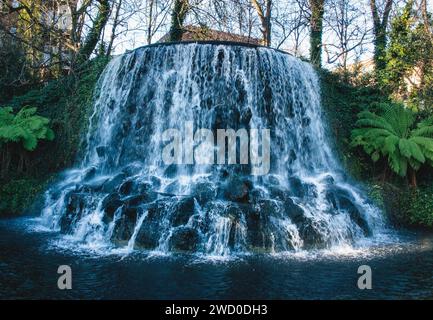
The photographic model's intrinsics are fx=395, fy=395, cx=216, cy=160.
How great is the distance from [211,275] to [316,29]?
15.9 metres

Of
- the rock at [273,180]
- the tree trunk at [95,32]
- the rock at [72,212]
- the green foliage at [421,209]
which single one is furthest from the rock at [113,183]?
the tree trunk at [95,32]

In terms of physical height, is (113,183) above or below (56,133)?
below

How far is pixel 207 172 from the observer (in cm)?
986

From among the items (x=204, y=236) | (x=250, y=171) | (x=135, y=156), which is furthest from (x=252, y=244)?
(x=135, y=156)

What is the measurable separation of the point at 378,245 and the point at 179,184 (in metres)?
4.34

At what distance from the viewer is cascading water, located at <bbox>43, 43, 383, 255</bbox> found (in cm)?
718

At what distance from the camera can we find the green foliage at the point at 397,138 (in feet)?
32.2

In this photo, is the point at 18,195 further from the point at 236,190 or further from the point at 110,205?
the point at 236,190

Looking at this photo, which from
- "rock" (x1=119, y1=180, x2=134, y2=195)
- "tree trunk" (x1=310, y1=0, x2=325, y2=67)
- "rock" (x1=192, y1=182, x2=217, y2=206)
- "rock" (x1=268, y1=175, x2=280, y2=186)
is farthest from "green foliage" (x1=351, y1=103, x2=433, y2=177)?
"tree trunk" (x1=310, y1=0, x2=325, y2=67)

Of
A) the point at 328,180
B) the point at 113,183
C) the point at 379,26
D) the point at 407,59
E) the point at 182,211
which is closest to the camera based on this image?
the point at 182,211

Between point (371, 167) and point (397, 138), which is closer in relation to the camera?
point (397, 138)

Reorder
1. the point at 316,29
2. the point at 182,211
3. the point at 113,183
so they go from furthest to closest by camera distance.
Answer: the point at 316,29, the point at 113,183, the point at 182,211

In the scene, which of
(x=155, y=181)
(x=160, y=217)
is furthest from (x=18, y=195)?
(x=160, y=217)

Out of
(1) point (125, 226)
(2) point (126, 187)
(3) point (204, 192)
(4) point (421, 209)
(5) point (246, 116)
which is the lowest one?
(1) point (125, 226)
